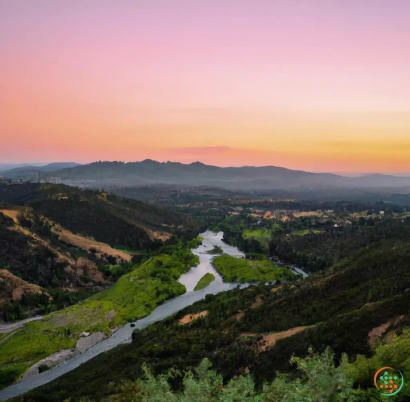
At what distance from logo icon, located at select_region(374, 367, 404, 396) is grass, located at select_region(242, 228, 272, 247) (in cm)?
10281

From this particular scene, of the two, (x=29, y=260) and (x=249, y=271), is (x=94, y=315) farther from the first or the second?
(x=249, y=271)

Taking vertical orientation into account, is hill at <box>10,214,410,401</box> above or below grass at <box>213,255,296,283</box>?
above

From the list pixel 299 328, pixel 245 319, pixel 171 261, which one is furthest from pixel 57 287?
pixel 299 328

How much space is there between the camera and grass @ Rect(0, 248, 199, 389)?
43.2m

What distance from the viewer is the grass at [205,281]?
73375 mm

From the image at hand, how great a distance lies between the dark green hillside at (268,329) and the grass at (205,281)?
64.0 ft

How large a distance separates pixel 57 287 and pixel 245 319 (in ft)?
153

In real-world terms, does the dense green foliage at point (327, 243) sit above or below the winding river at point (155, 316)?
above

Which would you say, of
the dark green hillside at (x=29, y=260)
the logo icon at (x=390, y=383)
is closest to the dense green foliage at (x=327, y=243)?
the dark green hillside at (x=29, y=260)

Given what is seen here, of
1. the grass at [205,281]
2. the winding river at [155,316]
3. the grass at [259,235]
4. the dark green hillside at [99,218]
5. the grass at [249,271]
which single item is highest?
the dark green hillside at [99,218]

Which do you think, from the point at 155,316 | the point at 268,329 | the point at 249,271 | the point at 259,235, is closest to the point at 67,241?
the point at 155,316

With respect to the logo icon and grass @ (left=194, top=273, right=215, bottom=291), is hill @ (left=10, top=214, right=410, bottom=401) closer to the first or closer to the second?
the logo icon

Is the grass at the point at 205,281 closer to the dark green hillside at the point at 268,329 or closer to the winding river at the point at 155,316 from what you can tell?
the winding river at the point at 155,316

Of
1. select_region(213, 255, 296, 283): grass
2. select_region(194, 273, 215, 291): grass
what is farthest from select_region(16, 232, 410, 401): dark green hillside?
select_region(213, 255, 296, 283): grass
